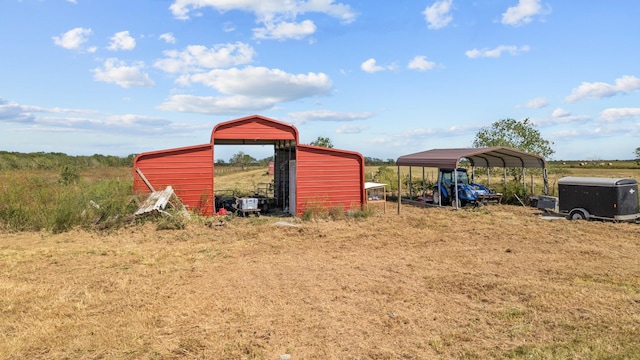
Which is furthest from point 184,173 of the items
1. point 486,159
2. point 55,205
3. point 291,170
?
point 486,159

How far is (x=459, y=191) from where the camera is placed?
61.8ft

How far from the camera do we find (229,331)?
5254 mm

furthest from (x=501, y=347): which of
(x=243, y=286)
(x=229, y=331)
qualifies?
(x=243, y=286)

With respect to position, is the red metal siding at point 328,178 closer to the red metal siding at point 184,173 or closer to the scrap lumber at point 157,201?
the red metal siding at point 184,173

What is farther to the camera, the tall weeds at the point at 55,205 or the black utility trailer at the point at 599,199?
the black utility trailer at the point at 599,199

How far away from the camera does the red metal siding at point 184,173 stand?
1524 cm

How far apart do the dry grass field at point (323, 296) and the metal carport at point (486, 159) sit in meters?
6.63

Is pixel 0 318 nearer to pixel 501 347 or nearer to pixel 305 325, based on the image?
pixel 305 325

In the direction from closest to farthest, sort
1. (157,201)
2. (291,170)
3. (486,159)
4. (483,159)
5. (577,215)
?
(157,201) < (577,215) < (291,170) < (486,159) < (483,159)

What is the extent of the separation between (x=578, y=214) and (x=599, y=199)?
84cm

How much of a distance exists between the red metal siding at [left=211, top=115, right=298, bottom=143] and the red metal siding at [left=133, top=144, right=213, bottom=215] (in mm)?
801

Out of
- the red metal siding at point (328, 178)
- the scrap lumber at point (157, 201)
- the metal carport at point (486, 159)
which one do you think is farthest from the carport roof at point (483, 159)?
the scrap lumber at point (157, 201)

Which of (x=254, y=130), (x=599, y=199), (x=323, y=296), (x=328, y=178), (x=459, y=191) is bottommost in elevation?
(x=323, y=296)

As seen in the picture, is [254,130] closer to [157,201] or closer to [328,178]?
[328,178]
